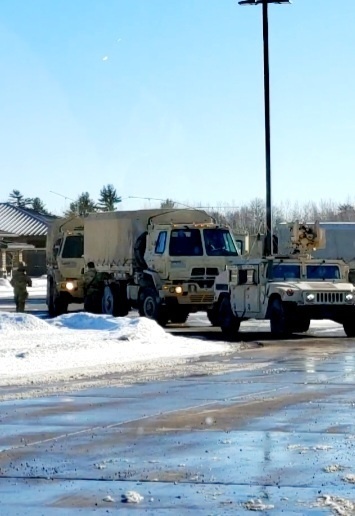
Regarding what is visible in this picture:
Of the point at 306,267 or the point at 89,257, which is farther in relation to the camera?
the point at 89,257

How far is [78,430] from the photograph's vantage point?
12328mm

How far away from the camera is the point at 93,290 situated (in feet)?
121

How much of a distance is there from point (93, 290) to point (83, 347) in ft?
46.7

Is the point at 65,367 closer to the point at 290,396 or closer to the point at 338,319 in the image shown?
the point at 290,396

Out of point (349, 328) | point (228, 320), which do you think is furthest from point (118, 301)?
point (349, 328)

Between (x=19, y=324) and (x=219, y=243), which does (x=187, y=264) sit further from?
(x=19, y=324)

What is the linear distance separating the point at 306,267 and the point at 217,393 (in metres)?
13.0

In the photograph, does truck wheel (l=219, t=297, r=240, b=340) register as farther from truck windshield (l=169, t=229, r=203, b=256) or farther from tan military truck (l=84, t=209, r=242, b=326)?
truck windshield (l=169, t=229, r=203, b=256)

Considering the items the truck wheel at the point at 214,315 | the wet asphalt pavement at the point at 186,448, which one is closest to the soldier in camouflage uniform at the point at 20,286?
the truck wheel at the point at 214,315

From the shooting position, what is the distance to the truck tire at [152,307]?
31422 millimetres

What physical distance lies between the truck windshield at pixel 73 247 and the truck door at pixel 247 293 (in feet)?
36.7

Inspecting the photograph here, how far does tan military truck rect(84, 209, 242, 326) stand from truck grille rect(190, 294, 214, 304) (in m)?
0.02

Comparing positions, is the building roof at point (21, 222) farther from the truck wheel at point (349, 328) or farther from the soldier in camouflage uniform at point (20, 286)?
the truck wheel at point (349, 328)

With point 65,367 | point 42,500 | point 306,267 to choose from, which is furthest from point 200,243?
point 42,500
